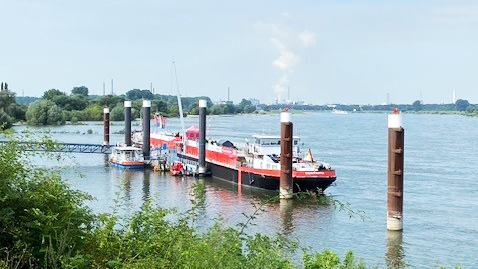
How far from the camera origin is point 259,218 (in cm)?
3491

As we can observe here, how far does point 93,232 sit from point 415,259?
16.9m

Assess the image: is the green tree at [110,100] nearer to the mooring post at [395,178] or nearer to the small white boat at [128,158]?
the small white boat at [128,158]

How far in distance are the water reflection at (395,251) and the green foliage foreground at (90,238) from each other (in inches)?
555

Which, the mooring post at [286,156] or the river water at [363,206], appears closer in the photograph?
the river water at [363,206]

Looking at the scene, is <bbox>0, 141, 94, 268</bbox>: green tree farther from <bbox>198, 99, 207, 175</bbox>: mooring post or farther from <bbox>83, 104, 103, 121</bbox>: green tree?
<bbox>83, 104, 103, 121</bbox>: green tree

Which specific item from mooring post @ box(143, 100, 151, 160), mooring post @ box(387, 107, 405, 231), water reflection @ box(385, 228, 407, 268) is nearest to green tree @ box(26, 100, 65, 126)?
mooring post @ box(143, 100, 151, 160)

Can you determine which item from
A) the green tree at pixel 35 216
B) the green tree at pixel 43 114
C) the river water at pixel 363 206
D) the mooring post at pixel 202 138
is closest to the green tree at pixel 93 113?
the green tree at pixel 43 114

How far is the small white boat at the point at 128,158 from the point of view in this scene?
193 feet

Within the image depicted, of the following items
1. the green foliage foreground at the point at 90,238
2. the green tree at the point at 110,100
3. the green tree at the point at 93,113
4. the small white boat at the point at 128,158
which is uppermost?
the green tree at the point at 110,100

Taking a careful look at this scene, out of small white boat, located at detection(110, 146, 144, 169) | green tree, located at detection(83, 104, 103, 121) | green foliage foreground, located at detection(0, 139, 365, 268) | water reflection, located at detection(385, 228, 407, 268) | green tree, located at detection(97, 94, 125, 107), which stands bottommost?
water reflection, located at detection(385, 228, 407, 268)

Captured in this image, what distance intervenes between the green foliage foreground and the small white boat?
46.4 metres

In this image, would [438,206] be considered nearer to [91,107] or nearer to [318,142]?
[318,142]

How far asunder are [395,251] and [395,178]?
4159 mm

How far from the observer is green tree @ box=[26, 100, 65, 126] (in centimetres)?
12138
